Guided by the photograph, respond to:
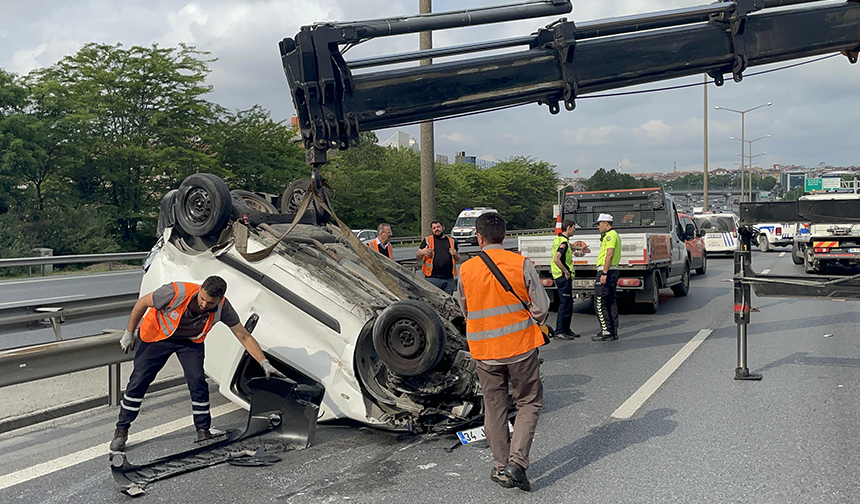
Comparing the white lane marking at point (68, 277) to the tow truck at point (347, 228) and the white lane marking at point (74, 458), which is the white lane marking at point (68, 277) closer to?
the tow truck at point (347, 228)

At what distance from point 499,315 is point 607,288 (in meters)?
5.78

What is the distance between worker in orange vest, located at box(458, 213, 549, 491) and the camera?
14.2 feet

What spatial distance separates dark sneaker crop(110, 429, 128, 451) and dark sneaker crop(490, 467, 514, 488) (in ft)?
8.27

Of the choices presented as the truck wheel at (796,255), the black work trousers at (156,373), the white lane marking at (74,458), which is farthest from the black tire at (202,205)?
the truck wheel at (796,255)

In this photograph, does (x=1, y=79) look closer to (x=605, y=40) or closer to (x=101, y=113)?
(x=101, y=113)

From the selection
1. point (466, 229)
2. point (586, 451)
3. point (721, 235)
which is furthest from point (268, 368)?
point (466, 229)

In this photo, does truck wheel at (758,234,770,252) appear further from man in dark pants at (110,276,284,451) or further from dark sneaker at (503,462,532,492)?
man in dark pants at (110,276,284,451)

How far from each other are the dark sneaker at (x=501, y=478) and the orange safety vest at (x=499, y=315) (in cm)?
69

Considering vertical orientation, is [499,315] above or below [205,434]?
above

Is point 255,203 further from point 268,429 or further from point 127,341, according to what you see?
point 268,429

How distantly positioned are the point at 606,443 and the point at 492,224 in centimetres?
188

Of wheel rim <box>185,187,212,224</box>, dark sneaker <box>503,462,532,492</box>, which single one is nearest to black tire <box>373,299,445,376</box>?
dark sneaker <box>503,462,532,492</box>

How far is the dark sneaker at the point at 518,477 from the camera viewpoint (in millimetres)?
4180

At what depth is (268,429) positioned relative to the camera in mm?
5223
